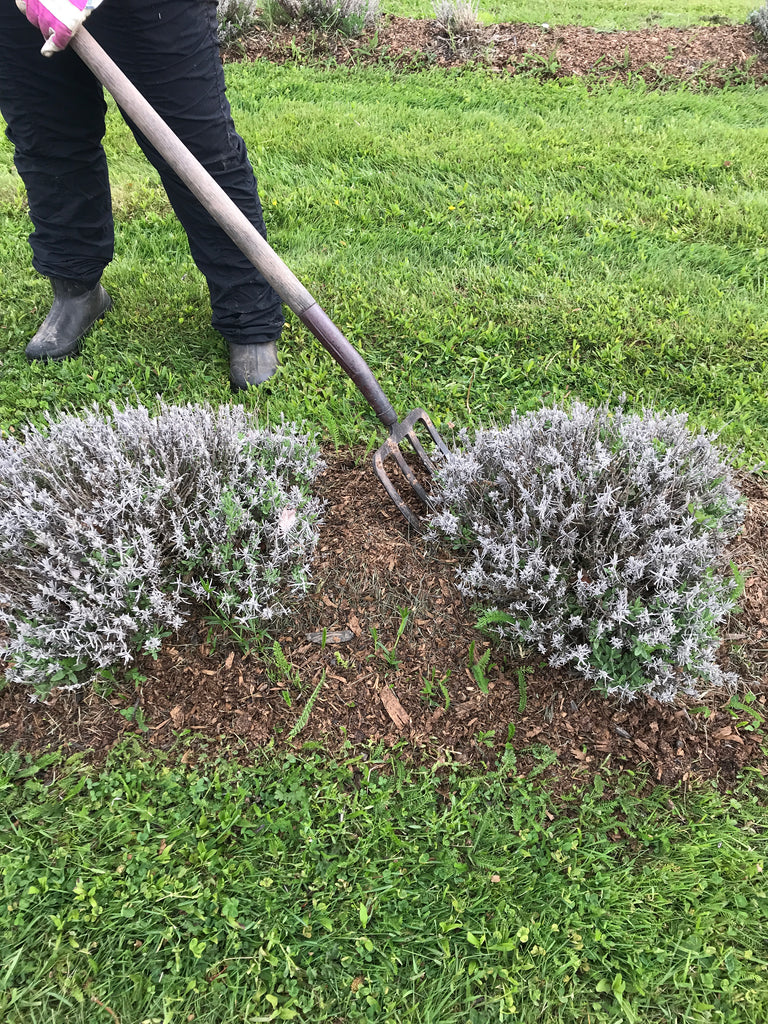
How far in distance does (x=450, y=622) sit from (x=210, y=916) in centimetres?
114

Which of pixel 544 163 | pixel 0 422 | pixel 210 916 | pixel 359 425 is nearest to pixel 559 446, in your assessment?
pixel 359 425

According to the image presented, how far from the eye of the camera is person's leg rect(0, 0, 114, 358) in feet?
8.46

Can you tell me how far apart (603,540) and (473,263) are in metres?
2.45

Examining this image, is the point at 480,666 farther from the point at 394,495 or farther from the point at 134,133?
the point at 134,133

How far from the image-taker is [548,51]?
6.43 metres

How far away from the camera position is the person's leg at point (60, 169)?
258 centimetres

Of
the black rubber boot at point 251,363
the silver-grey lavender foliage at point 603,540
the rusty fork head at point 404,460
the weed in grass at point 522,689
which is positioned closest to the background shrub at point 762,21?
the silver-grey lavender foliage at point 603,540

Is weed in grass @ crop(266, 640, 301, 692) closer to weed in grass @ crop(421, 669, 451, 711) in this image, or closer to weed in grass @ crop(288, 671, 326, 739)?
weed in grass @ crop(288, 671, 326, 739)

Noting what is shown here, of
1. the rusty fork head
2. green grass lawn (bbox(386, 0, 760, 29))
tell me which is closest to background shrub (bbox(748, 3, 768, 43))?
green grass lawn (bbox(386, 0, 760, 29))

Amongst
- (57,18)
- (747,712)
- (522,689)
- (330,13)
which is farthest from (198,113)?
(330,13)

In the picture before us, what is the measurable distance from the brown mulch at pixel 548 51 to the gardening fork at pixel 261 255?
17.3ft

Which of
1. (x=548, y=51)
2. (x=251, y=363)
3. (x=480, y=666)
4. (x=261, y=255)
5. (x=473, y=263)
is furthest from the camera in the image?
(x=548, y=51)

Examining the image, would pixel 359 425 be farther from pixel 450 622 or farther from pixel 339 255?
pixel 339 255

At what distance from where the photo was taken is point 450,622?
7.41 feet
